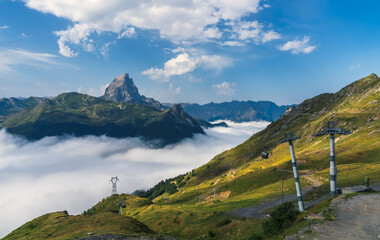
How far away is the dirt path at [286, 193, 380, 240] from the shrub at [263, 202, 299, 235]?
4.79 metres

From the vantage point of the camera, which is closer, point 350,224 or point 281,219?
point 350,224

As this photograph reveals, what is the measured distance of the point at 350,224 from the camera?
29.8m

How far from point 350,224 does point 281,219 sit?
8873 millimetres

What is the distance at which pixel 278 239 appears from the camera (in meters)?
28.1

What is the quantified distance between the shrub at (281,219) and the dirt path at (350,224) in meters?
4.79

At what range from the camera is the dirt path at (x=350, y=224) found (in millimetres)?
26672

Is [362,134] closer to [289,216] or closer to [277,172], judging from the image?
[277,172]

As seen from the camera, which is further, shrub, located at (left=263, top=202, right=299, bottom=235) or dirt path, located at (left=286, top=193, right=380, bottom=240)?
shrub, located at (left=263, top=202, right=299, bottom=235)

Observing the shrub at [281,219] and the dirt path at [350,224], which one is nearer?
the dirt path at [350,224]

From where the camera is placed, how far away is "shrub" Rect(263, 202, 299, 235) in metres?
33.1

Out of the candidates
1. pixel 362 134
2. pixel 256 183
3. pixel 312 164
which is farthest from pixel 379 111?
pixel 256 183

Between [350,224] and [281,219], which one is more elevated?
[281,219]

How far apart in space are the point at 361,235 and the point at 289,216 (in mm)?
8968

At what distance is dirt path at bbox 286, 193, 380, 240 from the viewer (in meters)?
26.7
